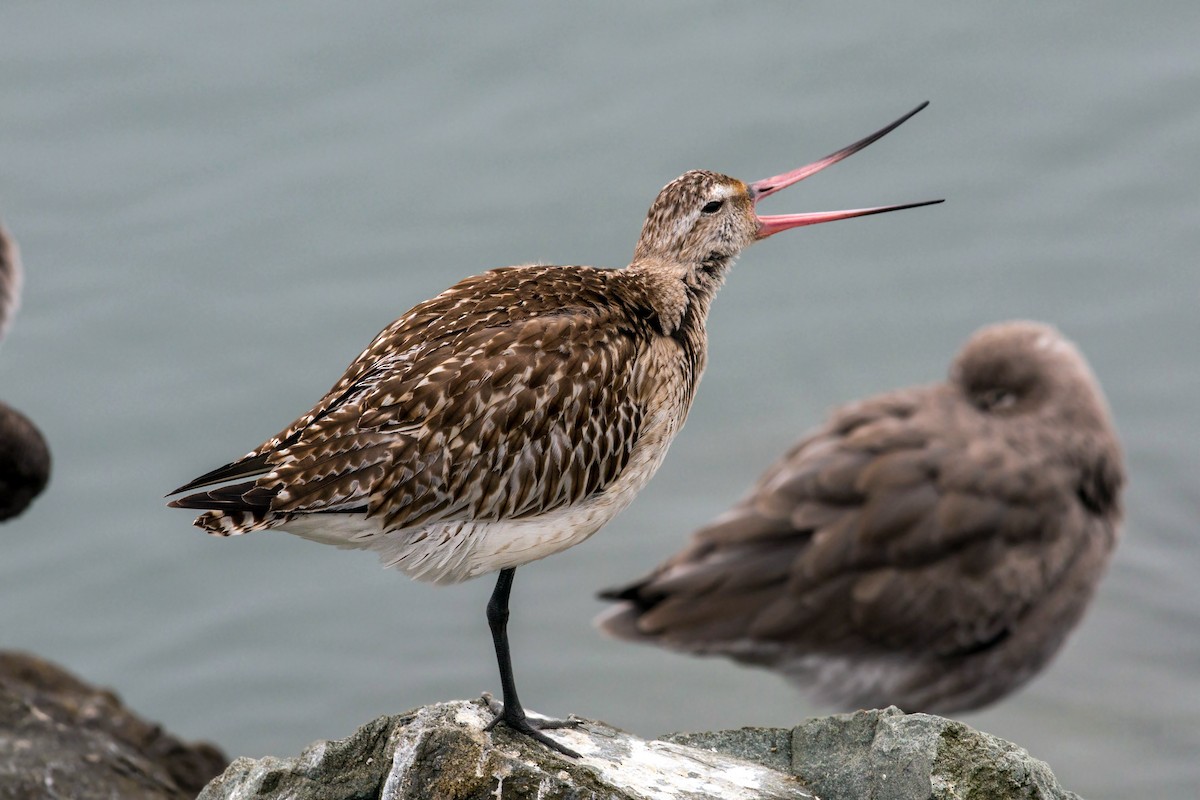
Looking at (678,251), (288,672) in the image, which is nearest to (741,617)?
(288,672)

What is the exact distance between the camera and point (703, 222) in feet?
21.7

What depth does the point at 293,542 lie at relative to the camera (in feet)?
42.8

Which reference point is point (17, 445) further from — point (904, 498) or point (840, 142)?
point (840, 142)

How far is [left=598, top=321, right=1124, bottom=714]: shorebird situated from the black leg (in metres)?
5.61

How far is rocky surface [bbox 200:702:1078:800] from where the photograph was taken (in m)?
5.34

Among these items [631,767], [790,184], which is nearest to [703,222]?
[790,184]

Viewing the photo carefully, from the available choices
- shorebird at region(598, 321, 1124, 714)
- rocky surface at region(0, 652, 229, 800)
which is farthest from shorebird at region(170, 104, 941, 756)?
shorebird at region(598, 321, 1124, 714)

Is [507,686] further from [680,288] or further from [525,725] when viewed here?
[680,288]

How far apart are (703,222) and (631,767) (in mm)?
2149

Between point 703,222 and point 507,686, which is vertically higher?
point 703,222

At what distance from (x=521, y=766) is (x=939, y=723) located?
1.43 meters

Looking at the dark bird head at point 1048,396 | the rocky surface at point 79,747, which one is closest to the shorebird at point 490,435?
the rocky surface at point 79,747

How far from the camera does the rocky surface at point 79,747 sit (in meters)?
7.57

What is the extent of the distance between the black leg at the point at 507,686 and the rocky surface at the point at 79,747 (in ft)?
8.42
